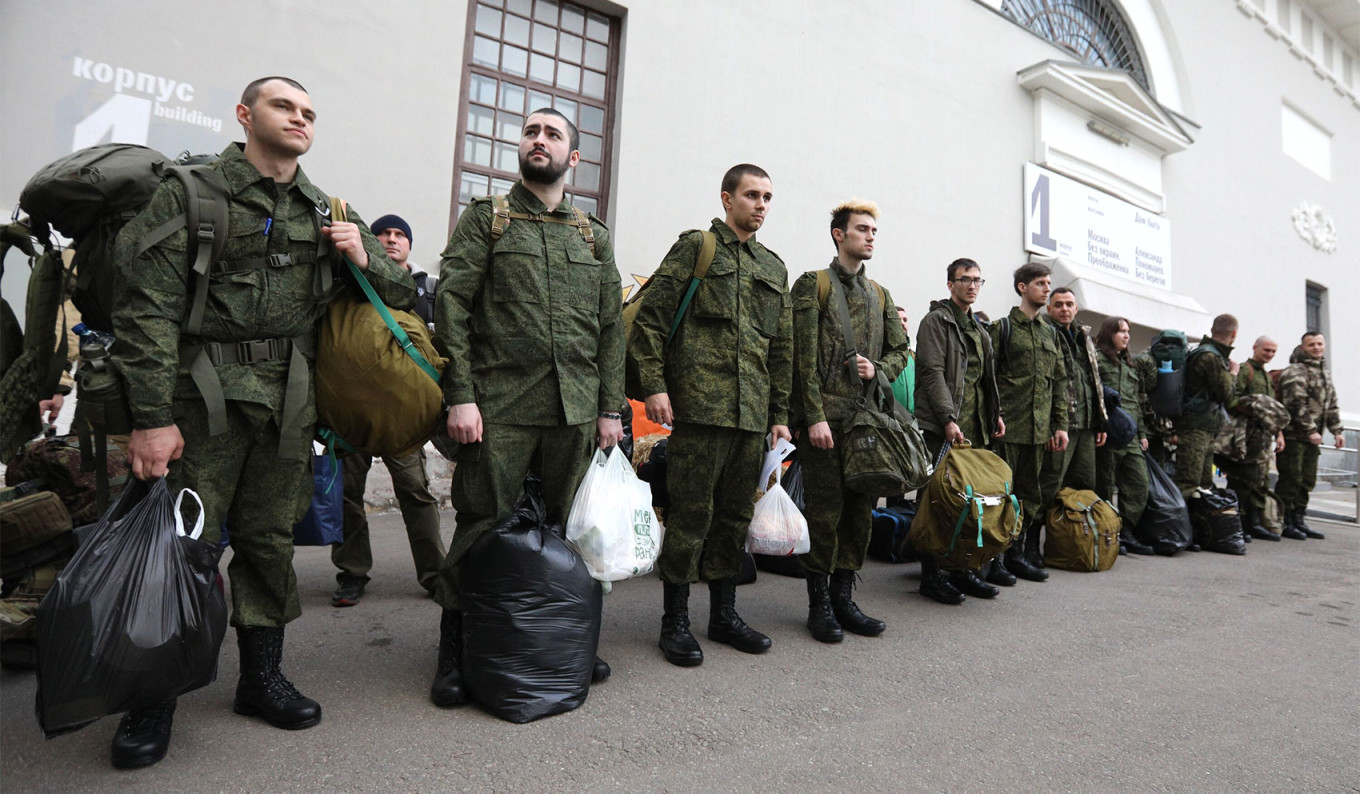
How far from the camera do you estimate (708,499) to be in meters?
3.17

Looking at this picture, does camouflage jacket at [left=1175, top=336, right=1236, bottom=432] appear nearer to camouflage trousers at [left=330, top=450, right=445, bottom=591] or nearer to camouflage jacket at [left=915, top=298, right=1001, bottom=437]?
camouflage jacket at [left=915, top=298, right=1001, bottom=437]

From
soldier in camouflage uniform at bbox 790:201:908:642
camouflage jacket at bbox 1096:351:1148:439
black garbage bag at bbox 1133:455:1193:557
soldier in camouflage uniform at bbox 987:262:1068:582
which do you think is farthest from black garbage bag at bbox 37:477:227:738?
black garbage bag at bbox 1133:455:1193:557

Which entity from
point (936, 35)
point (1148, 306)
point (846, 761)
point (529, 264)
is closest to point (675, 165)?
point (936, 35)

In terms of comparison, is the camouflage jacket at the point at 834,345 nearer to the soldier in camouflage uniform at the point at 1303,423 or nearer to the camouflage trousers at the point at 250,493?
the camouflage trousers at the point at 250,493

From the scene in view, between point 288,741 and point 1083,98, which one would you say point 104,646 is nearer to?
point 288,741

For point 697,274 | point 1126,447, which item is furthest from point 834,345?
point 1126,447

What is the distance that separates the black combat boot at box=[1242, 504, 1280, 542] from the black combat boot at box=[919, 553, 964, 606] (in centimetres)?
495

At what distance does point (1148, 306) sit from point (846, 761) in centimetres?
1221

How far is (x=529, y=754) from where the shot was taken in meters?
2.23

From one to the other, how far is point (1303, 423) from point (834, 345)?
675cm

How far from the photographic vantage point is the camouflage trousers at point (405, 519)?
3.80 m

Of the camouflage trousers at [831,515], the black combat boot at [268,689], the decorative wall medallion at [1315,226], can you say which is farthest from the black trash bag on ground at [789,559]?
the decorative wall medallion at [1315,226]

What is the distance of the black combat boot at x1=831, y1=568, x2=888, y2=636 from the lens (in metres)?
3.64

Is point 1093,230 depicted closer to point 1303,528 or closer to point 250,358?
point 1303,528
